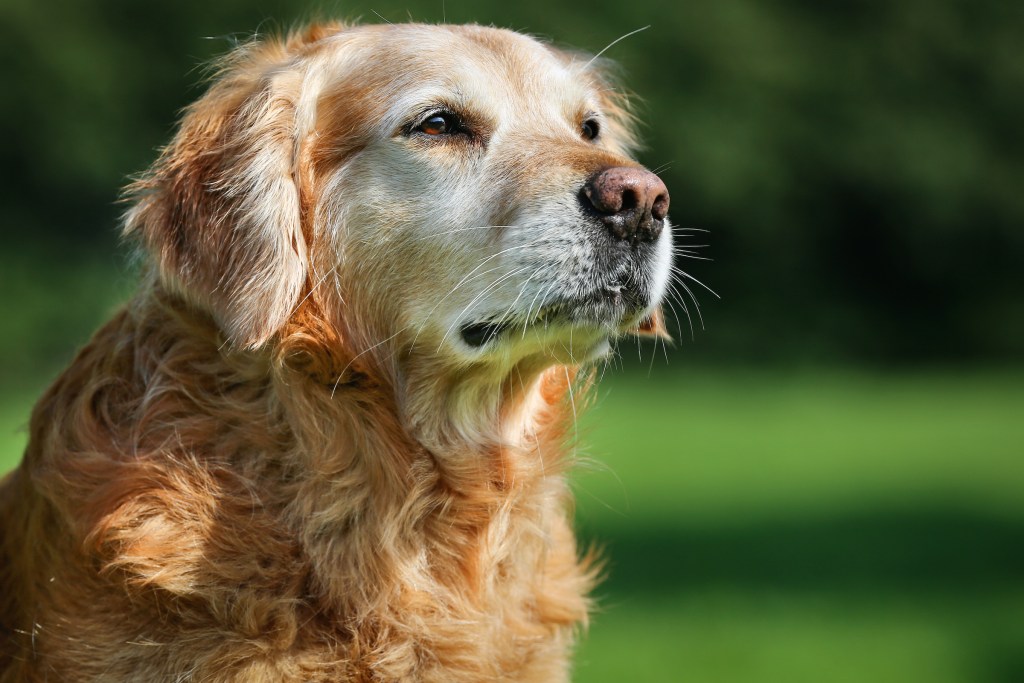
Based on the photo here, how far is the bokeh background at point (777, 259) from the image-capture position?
9.65 m

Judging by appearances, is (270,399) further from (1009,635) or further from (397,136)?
(1009,635)

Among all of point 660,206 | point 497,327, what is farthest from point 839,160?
point 497,327

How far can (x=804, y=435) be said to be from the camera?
14.1 m

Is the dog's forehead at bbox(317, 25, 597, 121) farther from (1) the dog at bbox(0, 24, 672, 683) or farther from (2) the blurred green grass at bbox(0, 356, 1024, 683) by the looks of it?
(2) the blurred green grass at bbox(0, 356, 1024, 683)

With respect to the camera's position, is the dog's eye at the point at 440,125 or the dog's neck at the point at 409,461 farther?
the dog's eye at the point at 440,125

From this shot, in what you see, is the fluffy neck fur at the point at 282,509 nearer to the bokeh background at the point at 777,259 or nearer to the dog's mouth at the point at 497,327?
the dog's mouth at the point at 497,327

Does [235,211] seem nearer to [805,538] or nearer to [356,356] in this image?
[356,356]

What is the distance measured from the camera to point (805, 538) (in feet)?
30.2

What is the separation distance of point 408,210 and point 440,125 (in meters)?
0.29

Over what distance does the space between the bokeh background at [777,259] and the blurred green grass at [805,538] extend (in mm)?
54

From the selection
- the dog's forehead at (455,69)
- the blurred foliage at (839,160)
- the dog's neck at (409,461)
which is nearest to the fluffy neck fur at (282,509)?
the dog's neck at (409,461)

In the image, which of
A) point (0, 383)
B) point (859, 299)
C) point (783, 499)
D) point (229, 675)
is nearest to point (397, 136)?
point (229, 675)

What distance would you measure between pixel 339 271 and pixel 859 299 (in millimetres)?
21246

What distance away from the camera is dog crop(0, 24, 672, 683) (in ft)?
10.9
